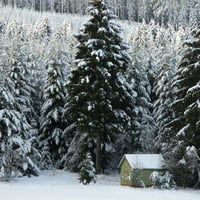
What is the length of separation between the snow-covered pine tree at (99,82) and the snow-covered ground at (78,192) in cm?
434

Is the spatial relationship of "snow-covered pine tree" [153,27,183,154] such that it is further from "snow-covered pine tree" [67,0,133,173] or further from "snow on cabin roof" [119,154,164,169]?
"snow-covered pine tree" [67,0,133,173]

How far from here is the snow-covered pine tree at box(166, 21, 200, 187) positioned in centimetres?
3506

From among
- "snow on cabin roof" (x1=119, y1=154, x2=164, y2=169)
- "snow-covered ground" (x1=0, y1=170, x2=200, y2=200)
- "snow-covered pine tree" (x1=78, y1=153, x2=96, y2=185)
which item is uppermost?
"snow on cabin roof" (x1=119, y1=154, x2=164, y2=169)

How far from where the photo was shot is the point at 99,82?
39.3 metres

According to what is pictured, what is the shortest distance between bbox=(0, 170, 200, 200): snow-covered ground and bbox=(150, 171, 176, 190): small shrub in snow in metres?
0.78

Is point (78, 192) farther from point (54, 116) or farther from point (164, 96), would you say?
point (164, 96)

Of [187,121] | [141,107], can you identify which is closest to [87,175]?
[187,121]

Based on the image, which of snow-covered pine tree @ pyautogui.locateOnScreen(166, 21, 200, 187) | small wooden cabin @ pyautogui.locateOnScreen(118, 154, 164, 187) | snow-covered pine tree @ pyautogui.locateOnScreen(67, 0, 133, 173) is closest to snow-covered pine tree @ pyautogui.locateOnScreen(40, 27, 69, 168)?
snow-covered pine tree @ pyautogui.locateOnScreen(67, 0, 133, 173)

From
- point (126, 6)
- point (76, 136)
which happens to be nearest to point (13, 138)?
point (76, 136)

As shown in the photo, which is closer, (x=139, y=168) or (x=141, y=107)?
(x=139, y=168)

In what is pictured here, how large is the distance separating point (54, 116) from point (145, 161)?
1139cm

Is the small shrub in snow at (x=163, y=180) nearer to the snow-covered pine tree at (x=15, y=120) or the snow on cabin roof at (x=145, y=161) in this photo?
the snow on cabin roof at (x=145, y=161)

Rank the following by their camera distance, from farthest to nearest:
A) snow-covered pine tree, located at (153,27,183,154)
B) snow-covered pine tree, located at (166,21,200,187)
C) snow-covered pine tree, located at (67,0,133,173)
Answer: snow-covered pine tree, located at (153,27,183,154), snow-covered pine tree, located at (67,0,133,173), snow-covered pine tree, located at (166,21,200,187)

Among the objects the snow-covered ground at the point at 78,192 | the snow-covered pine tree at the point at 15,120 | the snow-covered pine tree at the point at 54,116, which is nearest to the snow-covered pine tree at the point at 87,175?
the snow-covered ground at the point at 78,192
